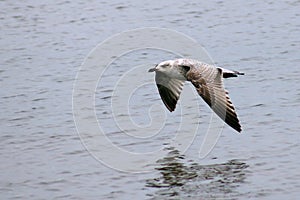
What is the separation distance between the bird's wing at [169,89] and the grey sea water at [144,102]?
0.73ft

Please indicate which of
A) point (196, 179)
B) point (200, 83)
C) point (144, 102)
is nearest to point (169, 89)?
point (144, 102)

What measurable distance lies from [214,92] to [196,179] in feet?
4.26

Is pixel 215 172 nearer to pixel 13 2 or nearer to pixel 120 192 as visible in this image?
pixel 120 192

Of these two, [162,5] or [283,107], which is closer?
[283,107]

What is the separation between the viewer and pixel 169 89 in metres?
12.6

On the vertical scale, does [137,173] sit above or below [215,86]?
below

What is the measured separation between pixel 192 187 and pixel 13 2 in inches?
443

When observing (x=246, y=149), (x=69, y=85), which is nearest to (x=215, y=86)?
(x=246, y=149)

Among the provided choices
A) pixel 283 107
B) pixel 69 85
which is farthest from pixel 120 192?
pixel 69 85

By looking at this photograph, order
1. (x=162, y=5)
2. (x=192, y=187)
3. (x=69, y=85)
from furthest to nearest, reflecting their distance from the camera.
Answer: (x=162, y=5) < (x=69, y=85) < (x=192, y=187)

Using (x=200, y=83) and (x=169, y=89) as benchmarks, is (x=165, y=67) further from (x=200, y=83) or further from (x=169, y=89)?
(x=200, y=83)

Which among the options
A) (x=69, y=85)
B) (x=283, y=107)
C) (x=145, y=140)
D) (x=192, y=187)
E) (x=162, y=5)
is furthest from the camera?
(x=162, y=5)

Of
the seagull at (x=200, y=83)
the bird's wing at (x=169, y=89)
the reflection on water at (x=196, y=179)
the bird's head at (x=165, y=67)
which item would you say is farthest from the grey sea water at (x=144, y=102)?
the bird's head at (x=165, y=67)

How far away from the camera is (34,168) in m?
11.1
